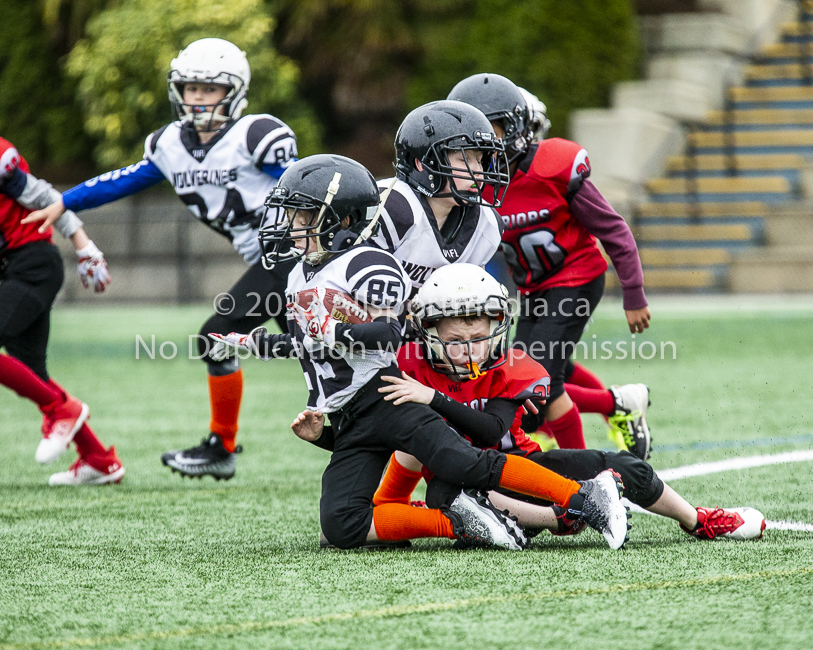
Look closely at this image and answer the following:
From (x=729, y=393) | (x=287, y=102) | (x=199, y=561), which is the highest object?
(x=287, y=102)

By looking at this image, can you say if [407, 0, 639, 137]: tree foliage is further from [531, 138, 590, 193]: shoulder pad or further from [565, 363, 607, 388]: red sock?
[531, 138, 590, 193]: shoulder pad

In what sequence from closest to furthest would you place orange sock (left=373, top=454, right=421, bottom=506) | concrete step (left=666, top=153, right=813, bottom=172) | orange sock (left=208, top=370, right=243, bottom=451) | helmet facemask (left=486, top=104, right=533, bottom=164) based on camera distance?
orange sock (left=373, top=454, right=421, bottom=506), helmet facemask (left=486, top=104, right=533, bottom=164), orange sock (left=208, top=370, right=243, bottom=451), concrete step (left=666, top=153, right=813, bottom=172)

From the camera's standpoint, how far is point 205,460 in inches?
183

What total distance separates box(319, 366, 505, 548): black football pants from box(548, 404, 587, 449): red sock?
1116 mm

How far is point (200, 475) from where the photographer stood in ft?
15.3

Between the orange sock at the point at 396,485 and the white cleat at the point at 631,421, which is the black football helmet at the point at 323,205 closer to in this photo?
the orange sock at the point at 396,485

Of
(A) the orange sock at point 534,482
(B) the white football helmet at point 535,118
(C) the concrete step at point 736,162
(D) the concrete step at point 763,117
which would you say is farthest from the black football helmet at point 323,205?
(D) the concrete step at point 763,117

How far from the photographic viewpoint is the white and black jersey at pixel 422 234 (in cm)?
350

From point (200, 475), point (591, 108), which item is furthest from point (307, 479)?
point (591, 108)

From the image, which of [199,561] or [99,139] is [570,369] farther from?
[99,139]

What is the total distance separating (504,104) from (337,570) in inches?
70.5

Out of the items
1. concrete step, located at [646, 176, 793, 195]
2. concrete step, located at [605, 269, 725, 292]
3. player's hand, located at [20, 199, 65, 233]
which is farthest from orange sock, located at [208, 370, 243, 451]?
concrete step, located at [646, 176, 793, 195]

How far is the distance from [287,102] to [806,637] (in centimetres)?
1509

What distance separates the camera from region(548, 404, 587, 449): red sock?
171 inches
